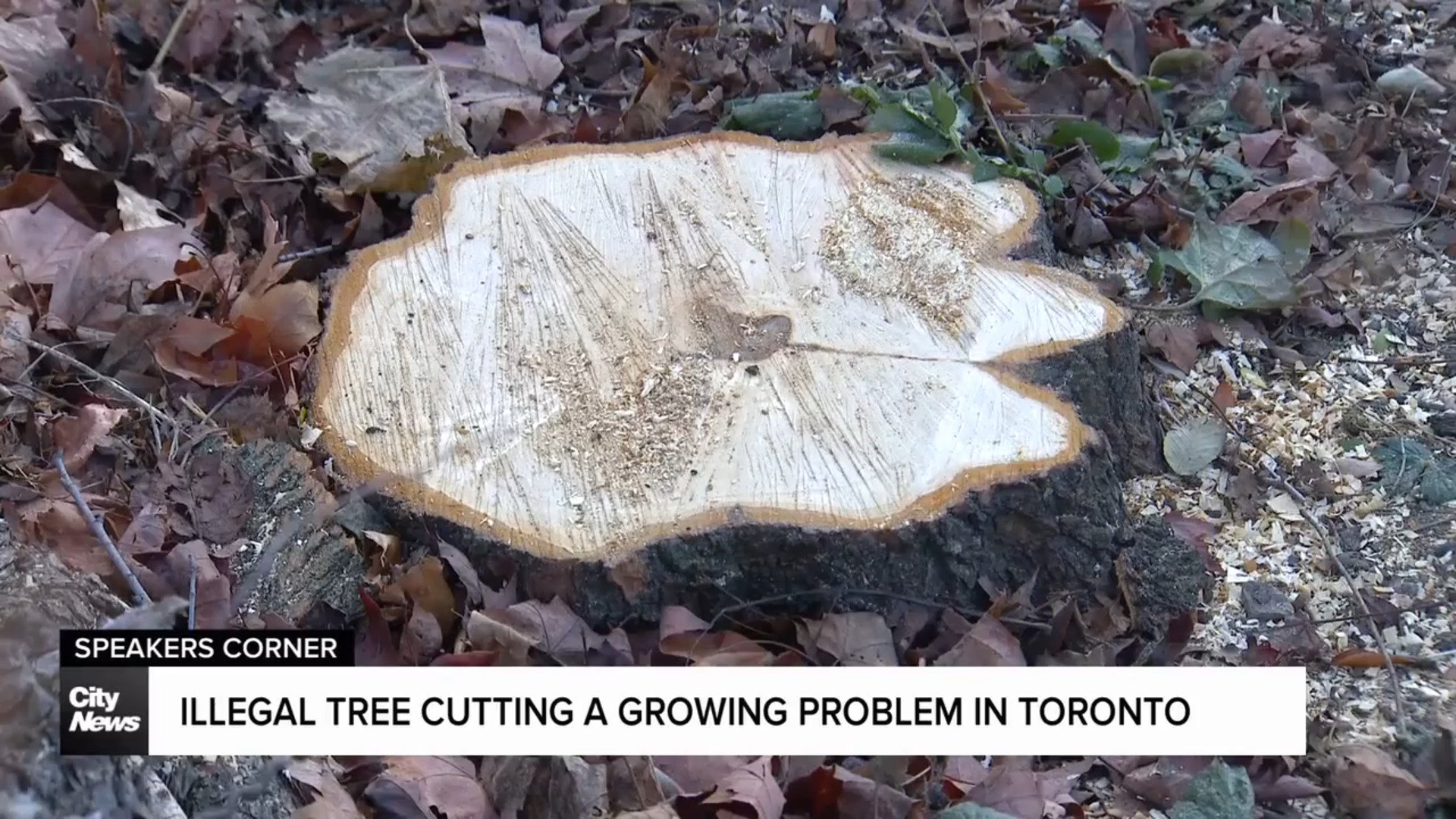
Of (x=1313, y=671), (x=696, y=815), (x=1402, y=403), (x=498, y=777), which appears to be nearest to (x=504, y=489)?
(x=498, y=777)

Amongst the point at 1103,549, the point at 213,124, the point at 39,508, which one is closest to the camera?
the point at 39,508

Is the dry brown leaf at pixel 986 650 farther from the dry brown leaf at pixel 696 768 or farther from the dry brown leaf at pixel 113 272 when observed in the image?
the dry brown leaf at pixel 113 272

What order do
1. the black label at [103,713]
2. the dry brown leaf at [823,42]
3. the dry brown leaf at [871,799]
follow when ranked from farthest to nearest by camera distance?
the dry brown leaf at [823,42] < the dry brown leaf at [871,799] < the black label at [103,713]

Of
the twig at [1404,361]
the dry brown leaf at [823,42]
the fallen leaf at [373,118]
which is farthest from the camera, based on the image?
the dry brown leaf at [823,42]

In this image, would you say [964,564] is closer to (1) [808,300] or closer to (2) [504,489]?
(1) [808,300]

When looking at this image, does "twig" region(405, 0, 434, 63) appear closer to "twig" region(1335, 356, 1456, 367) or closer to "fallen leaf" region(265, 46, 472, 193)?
"fallen leaf" region(265, 46, 472, 193)

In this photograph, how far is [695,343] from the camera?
1917 millimetres

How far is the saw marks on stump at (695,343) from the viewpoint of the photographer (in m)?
1.74

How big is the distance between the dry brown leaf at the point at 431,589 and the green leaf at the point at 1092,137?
158 cm

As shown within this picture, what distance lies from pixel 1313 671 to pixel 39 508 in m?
1.79

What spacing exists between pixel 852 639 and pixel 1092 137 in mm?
1297

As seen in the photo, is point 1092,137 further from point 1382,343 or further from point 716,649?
point 716,649

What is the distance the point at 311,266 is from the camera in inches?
94.1

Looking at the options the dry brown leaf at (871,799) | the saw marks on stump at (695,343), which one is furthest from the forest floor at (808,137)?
the saw marks on stump at (695,343)
